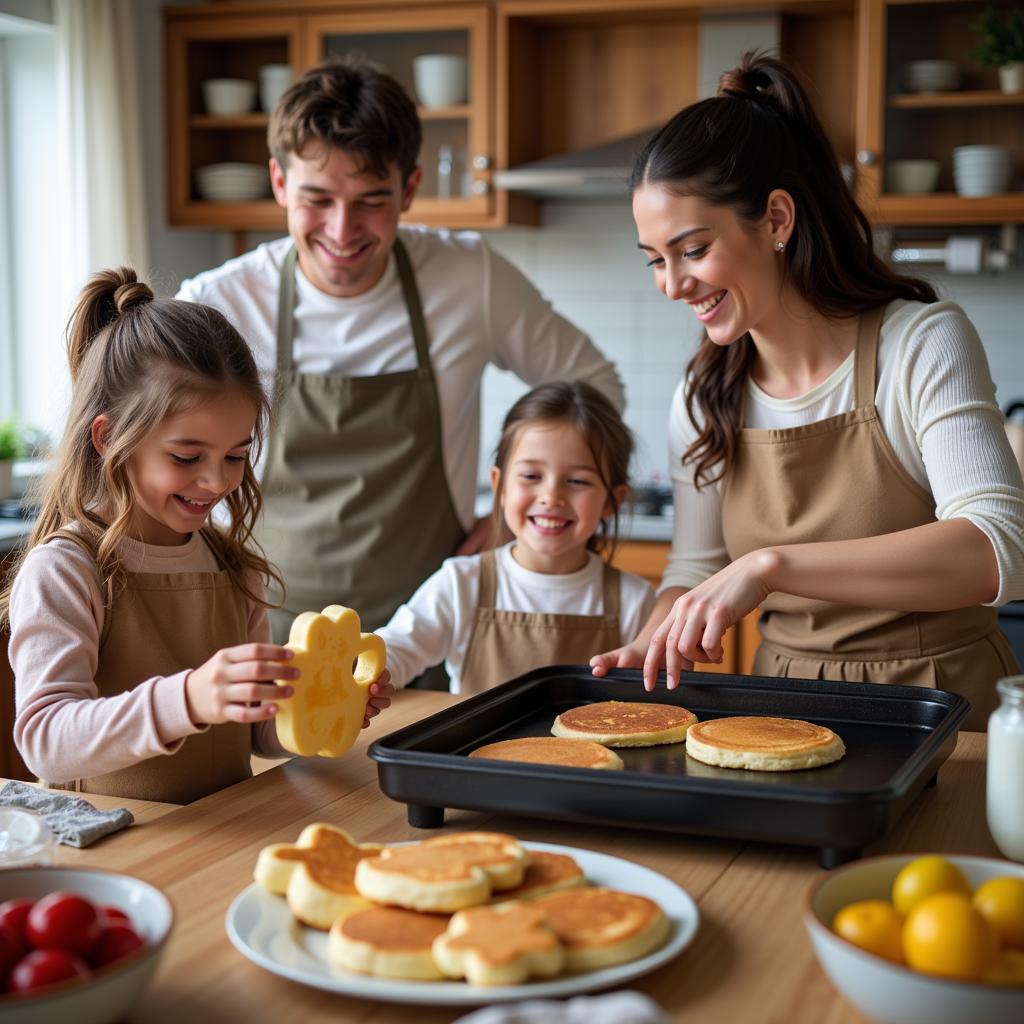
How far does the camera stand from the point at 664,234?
174 centimetres

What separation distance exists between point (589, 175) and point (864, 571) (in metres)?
2.36

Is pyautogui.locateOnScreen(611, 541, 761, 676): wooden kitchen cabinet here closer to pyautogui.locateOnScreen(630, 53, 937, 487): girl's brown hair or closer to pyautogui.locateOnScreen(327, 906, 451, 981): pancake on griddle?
pyautogui.locateOnScreen(630, 53, 937, 487): girl's brown hair

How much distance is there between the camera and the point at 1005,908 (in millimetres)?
876

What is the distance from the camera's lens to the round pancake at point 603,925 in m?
0.93

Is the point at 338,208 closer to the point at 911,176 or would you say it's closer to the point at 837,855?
the point at 837,855

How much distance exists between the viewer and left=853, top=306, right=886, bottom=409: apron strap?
1.81 m

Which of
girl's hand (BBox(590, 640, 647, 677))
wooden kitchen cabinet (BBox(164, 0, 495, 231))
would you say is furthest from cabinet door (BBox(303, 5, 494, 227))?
girl's hand (BBox(590, 640, 647, 677))

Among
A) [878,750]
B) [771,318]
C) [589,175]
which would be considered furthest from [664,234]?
[589,175]

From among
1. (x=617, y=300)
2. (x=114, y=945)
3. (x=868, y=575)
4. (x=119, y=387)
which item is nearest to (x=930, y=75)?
(x=617, y=300)

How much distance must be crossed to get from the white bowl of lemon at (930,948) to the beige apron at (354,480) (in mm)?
1606

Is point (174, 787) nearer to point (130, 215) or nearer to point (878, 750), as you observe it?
point (878, 750)

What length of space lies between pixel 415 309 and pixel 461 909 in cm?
163

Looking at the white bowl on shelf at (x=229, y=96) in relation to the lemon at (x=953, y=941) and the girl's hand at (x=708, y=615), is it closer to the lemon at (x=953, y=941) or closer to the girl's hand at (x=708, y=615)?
the girl's hand at (x=708, y=615)

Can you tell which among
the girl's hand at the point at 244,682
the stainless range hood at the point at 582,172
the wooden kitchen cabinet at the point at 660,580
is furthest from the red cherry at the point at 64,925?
the stainless range hood at the point at 582,172
